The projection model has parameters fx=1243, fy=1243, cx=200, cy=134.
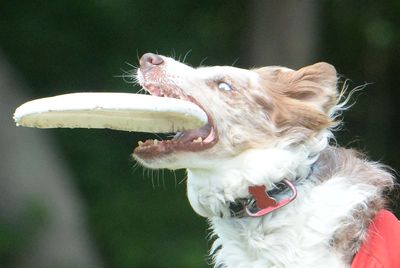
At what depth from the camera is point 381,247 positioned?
5.75 meters

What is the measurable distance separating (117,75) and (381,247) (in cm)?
533

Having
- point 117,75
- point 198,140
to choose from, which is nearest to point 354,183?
point 198,140

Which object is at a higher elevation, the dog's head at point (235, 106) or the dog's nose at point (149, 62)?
the dog's nose at point (149, 62)

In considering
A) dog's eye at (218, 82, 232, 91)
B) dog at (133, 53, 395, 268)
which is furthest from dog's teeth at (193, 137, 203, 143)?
dog's eye at (218, 82, 232, 91)

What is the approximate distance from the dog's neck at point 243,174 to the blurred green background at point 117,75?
14.2ft

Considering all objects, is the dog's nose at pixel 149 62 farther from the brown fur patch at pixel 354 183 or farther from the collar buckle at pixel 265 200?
the brown fur patch at pixel 354 183

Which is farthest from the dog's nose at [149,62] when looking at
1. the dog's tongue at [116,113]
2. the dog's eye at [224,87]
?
the dog's eye at [224,87]

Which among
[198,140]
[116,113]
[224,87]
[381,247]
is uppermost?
[116,113]

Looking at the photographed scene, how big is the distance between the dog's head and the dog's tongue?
136mm

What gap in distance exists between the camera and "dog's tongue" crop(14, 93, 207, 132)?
5.52 m

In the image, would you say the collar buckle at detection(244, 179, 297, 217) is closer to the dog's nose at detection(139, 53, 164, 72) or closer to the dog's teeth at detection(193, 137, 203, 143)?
the dog's teeth at detection(193, 137, 203, 143)

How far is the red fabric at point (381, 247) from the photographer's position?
5680mm

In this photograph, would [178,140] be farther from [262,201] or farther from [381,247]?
[381,247]

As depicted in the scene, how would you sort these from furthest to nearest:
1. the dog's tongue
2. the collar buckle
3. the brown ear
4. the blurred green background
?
the blurred green background
the brown ear
the collar buckle
the dog's tongue
